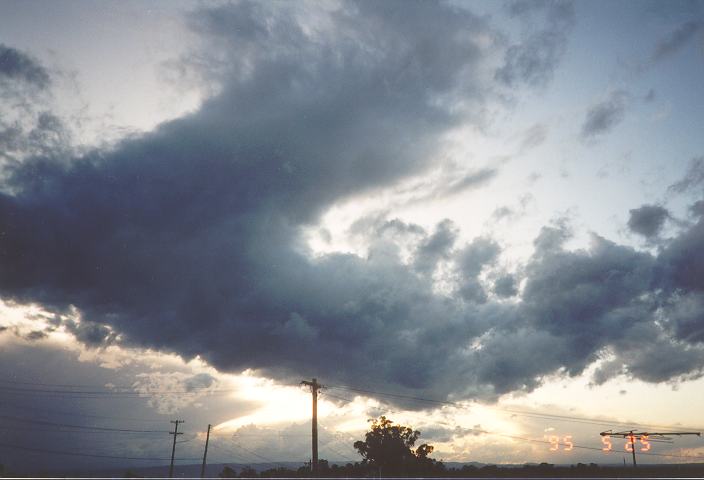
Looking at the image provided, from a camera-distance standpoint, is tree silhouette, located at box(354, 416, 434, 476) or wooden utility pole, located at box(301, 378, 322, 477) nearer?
wooden utility pole, located at box(301, 378, 322, 477)

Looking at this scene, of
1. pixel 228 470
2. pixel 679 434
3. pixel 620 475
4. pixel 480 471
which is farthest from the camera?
pixel 228 470

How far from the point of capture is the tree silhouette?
76.3 meters

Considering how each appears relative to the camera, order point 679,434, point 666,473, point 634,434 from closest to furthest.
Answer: point 666,473 → point 634,434 → point 679,434

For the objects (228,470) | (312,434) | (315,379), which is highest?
(315,379)

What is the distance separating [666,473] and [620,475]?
6606 millimetres

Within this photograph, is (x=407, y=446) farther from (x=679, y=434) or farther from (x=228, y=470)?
(x=679, y=434)

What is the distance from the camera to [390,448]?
7844 centimetres

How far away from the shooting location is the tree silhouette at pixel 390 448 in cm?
7631

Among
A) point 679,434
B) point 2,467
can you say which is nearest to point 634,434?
point 679,434

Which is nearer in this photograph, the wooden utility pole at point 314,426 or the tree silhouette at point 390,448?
the wooden utility pole at point 314,426

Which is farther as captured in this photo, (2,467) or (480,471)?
(2,467)

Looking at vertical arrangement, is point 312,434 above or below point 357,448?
above

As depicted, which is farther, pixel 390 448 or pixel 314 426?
pixel 390 448

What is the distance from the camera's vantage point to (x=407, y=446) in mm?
79125
